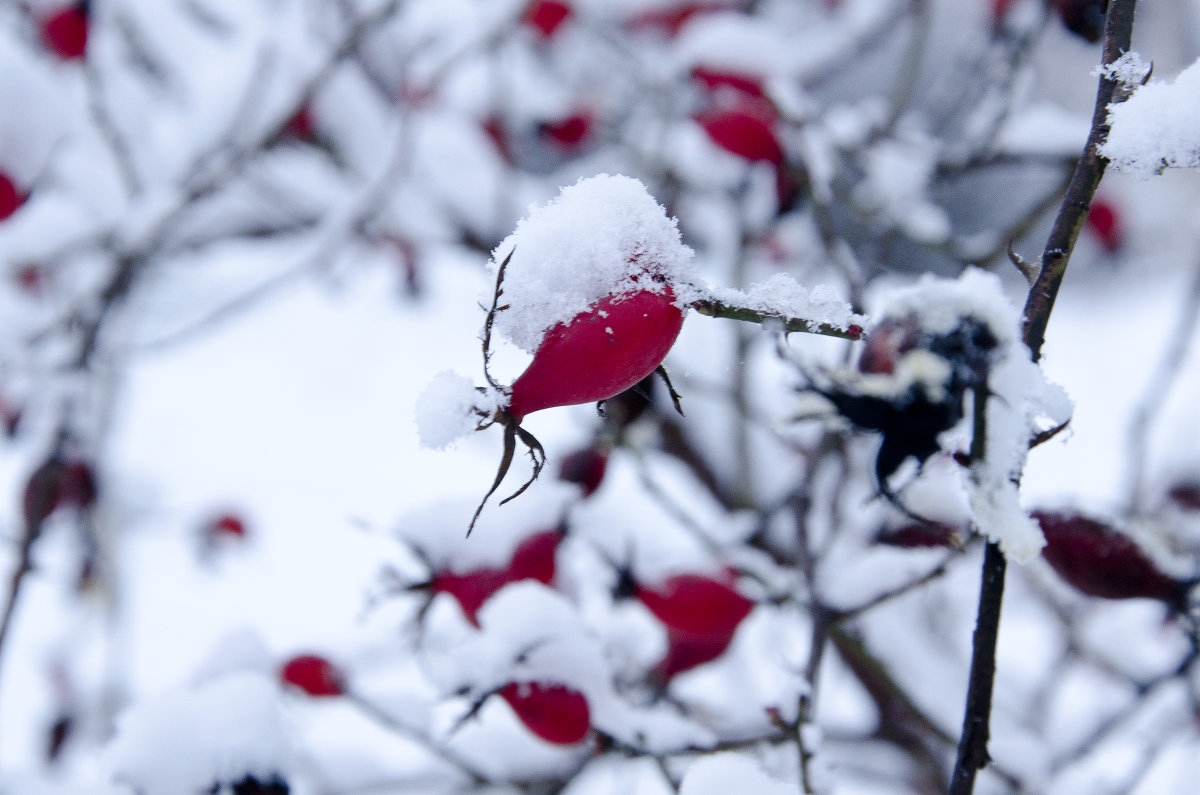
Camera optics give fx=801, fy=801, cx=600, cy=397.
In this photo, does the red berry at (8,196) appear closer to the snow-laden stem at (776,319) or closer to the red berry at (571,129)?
the snow-laden stem at (776,319)

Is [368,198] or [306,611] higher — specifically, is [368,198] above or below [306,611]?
above

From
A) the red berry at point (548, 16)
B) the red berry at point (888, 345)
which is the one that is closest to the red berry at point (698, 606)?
the red berry at point (888, 345)

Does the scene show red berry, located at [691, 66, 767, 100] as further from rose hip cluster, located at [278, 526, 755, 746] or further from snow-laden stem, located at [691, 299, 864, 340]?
snow-laden stem, located at [691, 299, 864, 340]

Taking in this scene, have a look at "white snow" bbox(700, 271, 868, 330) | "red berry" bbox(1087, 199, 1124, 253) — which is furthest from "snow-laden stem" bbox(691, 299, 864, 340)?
"red berry" bbox(1087, 199, 1124, 253)

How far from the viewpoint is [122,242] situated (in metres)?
1.40

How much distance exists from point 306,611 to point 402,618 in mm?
2374

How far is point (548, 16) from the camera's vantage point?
214 centimetres

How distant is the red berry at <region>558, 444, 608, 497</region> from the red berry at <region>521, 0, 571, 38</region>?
1.49 m

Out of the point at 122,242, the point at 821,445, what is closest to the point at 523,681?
the point at 821,445

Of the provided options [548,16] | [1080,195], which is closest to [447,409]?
[1080,195]

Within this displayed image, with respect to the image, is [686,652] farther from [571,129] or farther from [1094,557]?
[571,129]

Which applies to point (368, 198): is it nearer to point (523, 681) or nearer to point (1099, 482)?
point (523, 681)

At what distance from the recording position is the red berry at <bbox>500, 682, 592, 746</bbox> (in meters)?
0.66

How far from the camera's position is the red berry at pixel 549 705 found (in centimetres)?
66
